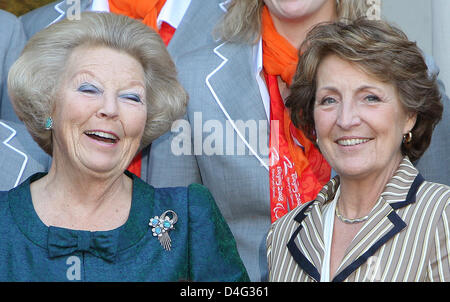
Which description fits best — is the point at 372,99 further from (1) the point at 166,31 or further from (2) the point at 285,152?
(1) the point at 166,31

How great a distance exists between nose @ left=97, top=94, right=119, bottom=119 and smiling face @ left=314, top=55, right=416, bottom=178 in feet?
2.43

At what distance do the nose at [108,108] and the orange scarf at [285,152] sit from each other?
99 cm

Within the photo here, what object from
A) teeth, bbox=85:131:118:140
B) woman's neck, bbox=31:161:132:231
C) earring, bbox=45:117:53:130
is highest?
earring, bbox=45:117:53:130

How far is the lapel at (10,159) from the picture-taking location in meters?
3.36

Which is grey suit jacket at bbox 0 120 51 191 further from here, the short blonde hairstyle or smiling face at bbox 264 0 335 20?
smiling face at bbox 264 0 335 20

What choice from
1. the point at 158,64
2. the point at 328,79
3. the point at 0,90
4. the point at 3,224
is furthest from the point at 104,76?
the point at 0,90

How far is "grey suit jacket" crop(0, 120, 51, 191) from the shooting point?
3363mm

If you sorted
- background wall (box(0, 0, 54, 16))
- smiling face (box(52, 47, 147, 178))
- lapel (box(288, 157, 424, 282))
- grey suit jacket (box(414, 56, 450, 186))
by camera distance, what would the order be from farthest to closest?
background wall (box(0, 0, 54, 16)) → grey suit jacket (box(414, 56, 450, 186)) → smiling face (box(52, 47, 147, 178)) → lapel (box(288, 157, 424, 282))

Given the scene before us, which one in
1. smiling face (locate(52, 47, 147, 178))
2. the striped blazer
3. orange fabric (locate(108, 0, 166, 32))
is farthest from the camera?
orange fabric (locate(108, 0, 166, 32))

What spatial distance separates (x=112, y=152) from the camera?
2875 mm

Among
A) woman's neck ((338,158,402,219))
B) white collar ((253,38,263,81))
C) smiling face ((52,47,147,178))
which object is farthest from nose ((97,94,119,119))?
white collar ((253,38,263,81))

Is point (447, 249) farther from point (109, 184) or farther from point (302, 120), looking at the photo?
point (109, 184)

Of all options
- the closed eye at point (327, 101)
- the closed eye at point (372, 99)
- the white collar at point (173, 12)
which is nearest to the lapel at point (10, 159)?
the white collar at point (173, 12)

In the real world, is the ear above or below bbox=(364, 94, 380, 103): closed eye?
below
